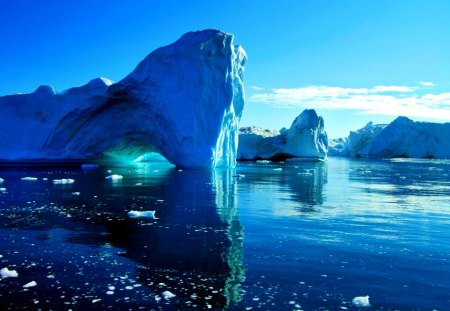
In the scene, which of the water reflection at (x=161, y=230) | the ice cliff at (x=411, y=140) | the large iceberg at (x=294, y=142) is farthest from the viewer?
the ice cliff at (x=411, y=140)

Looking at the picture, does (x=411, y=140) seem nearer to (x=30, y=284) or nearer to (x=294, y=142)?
(x=294, y=142)

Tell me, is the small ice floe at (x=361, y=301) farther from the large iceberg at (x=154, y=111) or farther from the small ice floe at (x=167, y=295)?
the large iceberg at (x=154, y=111)

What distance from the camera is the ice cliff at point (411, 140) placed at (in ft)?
264

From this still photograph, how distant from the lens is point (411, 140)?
8156cm

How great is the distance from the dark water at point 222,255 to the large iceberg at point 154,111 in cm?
1809

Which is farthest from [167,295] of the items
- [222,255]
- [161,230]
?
[161,230]

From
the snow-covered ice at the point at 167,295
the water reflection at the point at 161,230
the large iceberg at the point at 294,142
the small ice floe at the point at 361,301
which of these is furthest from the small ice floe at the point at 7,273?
the large iceberg at the point at 294,142

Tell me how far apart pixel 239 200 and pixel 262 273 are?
8424 mm

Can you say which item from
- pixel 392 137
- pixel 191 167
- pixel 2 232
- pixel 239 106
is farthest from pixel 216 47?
pixel 392 137

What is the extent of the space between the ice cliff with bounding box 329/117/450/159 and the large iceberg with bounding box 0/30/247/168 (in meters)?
53.5

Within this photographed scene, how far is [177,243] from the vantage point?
26.5 ft

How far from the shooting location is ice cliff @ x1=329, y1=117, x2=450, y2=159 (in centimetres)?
8050

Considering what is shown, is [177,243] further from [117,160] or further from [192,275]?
[117,160]

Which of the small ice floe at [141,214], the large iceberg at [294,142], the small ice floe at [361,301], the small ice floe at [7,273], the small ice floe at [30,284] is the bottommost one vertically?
the small ice floe at [361,301]
